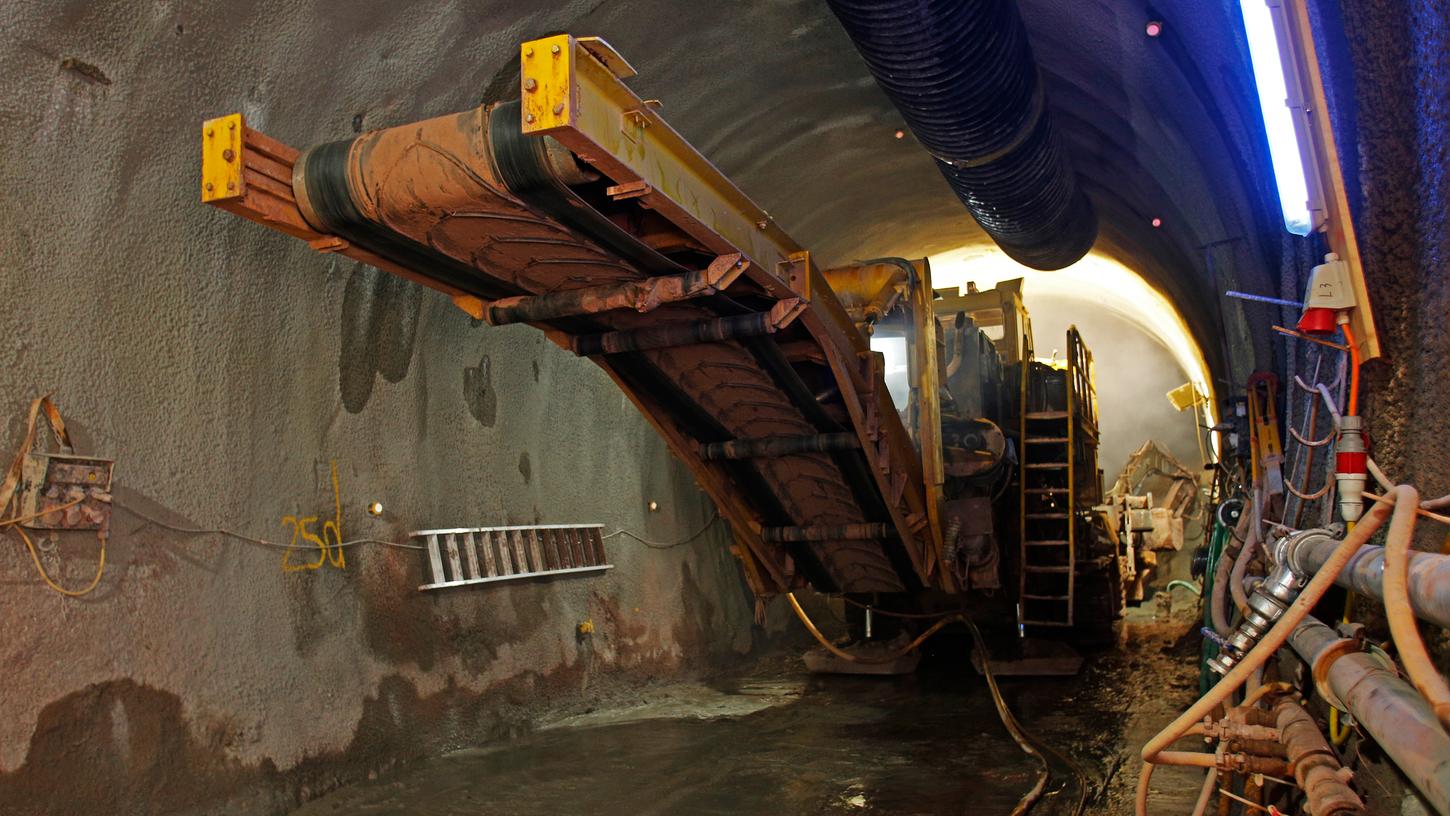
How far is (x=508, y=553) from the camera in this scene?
22.5 feet

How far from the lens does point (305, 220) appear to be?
13.4ft

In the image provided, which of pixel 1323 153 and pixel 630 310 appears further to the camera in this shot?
pixel 630 310

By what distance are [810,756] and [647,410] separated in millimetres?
2199

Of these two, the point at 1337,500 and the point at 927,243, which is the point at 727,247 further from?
the point at 927,243

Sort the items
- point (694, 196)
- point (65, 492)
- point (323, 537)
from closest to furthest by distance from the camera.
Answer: point (65, 492) < point (694, 196) < point (323, 537)

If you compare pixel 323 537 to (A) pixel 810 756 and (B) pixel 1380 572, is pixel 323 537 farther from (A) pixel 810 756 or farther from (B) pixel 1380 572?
(B) pixel 1380 572

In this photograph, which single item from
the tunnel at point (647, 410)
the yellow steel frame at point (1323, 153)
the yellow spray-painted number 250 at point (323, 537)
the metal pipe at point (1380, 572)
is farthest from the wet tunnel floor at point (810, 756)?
the yellow steel frame at point (1323, 153)

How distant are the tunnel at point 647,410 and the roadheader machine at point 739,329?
0.03 metres

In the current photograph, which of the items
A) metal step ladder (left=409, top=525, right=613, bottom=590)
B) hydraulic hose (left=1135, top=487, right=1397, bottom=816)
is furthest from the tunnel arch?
hydraulic hose (left=1135, top=487, right=1397, bottom=816)

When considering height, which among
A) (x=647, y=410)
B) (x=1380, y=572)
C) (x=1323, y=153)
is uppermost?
(x=1323, y=153)

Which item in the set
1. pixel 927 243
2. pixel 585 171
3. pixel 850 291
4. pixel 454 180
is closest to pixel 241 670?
pixel 454 180

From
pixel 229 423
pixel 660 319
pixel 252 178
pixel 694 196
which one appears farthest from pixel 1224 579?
pixel 229 423

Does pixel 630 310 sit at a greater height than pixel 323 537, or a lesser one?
greater

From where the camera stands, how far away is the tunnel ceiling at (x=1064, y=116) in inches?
228
